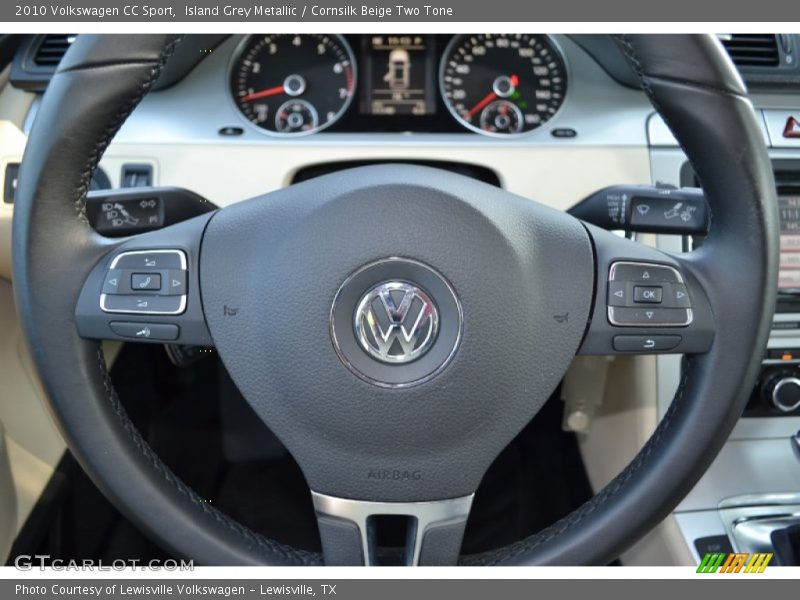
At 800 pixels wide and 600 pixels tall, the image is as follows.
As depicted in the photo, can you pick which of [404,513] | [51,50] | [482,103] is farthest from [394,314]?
[51,50]

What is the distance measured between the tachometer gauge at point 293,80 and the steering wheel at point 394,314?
1.96ft

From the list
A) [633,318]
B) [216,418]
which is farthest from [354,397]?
[216,418]

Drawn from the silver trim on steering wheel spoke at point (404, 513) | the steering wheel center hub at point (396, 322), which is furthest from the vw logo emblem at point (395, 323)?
the silver trim on steering wheel spoke at point (404, 513)

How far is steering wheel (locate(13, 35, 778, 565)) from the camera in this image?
2.62ft

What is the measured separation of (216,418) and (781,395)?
1.11 metres

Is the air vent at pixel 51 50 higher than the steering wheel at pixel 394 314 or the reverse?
higher

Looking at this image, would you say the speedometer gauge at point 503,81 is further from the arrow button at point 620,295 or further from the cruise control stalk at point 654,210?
the arrow button at point 620,295

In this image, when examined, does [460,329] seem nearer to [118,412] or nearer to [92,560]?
[118,412]

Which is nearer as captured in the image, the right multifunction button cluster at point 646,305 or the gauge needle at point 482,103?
the right multifunction button cluster at point 646,305

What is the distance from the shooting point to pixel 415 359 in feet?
2.62

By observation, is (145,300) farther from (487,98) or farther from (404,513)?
(487,98)

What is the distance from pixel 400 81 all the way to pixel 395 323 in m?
0.75

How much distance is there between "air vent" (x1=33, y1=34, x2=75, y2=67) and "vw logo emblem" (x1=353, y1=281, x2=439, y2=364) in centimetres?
91

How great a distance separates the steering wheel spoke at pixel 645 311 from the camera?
2.74 ft
